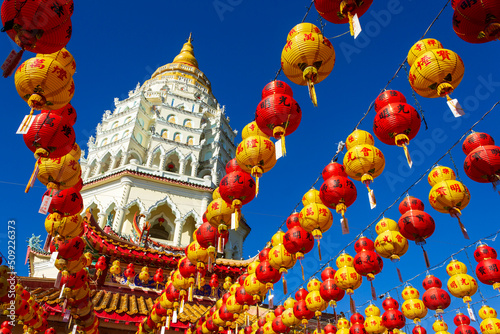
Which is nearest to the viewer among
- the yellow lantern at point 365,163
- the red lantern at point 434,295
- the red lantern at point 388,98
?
the red lantern at point 388,98

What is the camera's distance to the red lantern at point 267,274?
7.51 m

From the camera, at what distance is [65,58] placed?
4289 mm

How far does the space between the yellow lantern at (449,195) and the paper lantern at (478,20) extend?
313 cm

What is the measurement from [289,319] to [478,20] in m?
7.86

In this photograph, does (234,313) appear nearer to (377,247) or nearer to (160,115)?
(377,247)

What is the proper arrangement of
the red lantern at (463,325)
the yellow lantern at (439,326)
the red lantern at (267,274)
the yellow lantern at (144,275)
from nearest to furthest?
the red lantern at (267,274)
the red lantern at (463,325)
the yellow lantern at (439,326)
the yellow lantern at (144,275)

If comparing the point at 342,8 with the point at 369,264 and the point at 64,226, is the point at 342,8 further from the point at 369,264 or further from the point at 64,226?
the point at 64,226

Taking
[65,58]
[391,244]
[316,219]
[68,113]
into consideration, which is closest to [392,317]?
[391,244]

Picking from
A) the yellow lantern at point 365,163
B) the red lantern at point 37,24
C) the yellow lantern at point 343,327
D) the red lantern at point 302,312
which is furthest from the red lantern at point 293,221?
the red lantern at point 37,24

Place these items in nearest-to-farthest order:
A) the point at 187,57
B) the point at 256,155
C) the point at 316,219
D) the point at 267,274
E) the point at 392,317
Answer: the point at 256,155
the point at 316,219
the point at 267,274
the point at 392,317
the point at 187,57

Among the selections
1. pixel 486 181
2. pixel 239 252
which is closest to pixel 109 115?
pixel 239 252

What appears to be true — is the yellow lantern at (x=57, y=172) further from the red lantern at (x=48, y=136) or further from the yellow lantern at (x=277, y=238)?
the yellow lantern at (x=277, y=238)

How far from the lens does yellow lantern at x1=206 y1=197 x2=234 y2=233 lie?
6156 millimetres

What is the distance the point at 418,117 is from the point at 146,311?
892cm
